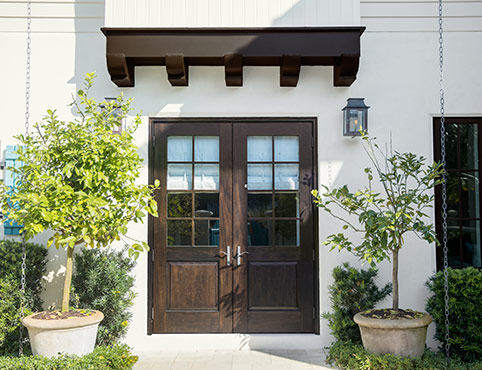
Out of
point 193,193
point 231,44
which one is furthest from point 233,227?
point 231,44

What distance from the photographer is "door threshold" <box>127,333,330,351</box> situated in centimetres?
514

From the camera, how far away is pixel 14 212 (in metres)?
4.13

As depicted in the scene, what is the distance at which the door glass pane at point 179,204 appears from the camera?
532 centimetres

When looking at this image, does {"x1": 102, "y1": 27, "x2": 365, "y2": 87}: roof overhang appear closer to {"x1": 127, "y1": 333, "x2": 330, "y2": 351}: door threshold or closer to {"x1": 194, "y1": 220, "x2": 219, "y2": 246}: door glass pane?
{"x1": 194, "y1": 220, "x2": 219, "y2": 246}: door glass pane

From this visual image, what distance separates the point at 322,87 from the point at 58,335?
11.3 feet

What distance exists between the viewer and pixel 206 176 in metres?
5.35

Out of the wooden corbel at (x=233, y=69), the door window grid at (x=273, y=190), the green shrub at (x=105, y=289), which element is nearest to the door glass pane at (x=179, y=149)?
the door window grid at (x=273, y=190)

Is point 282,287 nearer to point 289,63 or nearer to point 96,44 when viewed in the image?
point 289,63

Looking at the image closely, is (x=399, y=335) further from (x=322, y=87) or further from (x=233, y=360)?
(x=322, y=87)

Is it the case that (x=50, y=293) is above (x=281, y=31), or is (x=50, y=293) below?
below

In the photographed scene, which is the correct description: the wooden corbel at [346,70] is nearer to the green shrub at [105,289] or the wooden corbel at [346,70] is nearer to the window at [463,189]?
the window at [463,189]

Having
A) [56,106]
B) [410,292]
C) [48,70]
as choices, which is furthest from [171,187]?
[410,292]

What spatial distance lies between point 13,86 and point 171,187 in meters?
2.00

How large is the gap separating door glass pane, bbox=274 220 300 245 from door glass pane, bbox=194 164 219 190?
78 centimetres
